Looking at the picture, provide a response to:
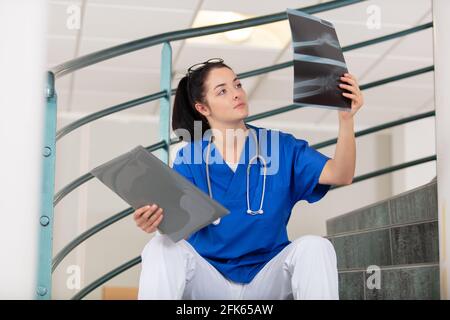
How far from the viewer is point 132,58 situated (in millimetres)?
5090

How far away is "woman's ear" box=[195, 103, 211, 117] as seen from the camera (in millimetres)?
1797

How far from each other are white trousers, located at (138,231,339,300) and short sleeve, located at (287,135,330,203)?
0.20 metres

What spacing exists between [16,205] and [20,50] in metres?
0.24

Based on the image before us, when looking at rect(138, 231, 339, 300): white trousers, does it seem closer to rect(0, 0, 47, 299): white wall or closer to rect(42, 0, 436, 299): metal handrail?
rect(0, 0, 47, 299): white wall

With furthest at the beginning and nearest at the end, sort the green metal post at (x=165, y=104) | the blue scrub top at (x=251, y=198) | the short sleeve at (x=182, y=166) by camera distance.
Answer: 1. the green metal post at (x=165, y=104)
2. the short sleeve at (x=182, y=166)
3. the blue scrub top at (x=251, y=198)

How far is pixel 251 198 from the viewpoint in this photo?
1.59m

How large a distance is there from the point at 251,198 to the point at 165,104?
1.69 feet

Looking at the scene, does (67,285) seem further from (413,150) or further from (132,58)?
(413,150)

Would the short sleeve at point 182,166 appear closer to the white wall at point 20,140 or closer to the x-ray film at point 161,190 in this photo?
the x-ray film at point 161,190

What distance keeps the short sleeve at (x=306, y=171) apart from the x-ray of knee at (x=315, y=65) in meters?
0.21

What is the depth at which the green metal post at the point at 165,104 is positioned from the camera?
199cm

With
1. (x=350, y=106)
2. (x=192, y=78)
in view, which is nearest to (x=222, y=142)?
(x=192, y=78)

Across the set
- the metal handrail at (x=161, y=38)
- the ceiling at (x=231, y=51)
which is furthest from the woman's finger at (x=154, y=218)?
the ceiling at (x=231, y=51)

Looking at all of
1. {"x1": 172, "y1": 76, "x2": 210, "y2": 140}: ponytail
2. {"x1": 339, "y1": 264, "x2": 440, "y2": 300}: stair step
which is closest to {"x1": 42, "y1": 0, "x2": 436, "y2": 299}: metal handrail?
{"x1": 172, "y1": 76, "x2": 210, "y2": 140}: ponytail
